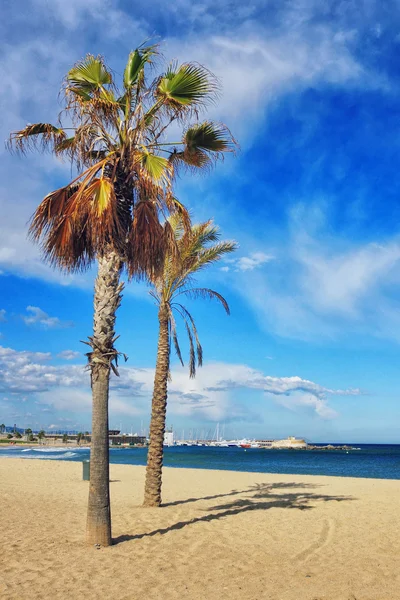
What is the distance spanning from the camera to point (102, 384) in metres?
8.69

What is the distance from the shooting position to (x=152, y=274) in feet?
31.7

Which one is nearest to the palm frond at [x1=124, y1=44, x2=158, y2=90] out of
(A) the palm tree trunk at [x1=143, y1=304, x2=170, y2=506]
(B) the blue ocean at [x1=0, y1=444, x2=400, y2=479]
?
(A) the palm tree trunk at [x1=143, y1=304, x2=170, y2=506]

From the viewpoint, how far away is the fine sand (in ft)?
22.1

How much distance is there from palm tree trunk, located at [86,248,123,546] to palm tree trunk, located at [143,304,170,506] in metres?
4.96

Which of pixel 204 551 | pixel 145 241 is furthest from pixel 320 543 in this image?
pixel 145 241

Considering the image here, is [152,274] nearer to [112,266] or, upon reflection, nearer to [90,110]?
[112,266]

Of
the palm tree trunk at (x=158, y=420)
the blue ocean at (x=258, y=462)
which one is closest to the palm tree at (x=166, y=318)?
the palm tree trunk at (x=158, y=420)

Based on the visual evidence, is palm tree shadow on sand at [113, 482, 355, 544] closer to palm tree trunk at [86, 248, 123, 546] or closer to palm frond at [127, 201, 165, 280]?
palm tree trunk at [86, 248, 123, 546]

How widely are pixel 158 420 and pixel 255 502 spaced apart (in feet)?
15.5

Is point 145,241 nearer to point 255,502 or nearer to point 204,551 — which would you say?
point 204,551

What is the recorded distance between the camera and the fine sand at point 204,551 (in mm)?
6727

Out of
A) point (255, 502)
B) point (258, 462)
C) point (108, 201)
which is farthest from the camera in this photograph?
point (258, 462)

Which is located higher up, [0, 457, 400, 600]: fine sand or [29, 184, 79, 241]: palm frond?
[29, 184, 79, 241]: palm frond

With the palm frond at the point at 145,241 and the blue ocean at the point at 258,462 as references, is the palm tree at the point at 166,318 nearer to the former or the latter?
the palm frond at the point at 145,241
